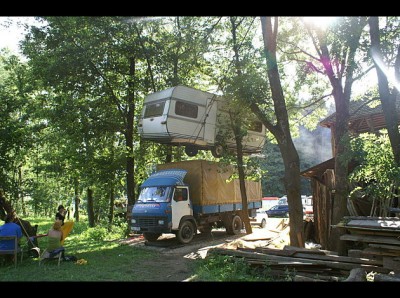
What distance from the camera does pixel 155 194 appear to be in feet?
50.1

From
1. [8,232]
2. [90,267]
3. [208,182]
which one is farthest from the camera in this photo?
[208,182]

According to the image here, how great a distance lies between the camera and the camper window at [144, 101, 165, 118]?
1527 centimetres

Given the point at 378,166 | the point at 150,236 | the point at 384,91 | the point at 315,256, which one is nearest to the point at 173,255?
the point at 150,236

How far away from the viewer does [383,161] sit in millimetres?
8648

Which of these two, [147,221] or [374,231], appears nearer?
[374,231]

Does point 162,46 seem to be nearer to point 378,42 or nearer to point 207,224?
point 207,224

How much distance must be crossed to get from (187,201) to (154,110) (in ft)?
13.6

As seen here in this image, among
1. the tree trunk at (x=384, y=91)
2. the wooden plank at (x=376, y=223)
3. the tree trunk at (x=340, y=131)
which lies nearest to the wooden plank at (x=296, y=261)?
the wooden plank at (x=376, y=223)

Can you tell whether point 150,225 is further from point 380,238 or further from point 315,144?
point 315,144

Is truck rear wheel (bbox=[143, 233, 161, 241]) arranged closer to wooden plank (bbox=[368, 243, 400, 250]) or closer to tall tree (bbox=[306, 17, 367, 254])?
tall tree (bbox=[306, 17, 367, 254])

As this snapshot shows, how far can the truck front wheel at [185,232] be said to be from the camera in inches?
579

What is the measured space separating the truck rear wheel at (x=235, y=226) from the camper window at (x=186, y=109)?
18.2ft

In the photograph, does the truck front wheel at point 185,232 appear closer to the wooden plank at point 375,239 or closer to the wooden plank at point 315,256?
the wooden plank at point 315,256
